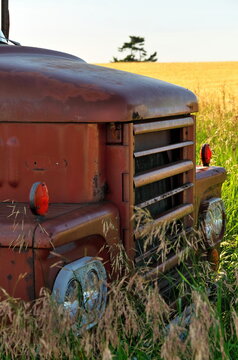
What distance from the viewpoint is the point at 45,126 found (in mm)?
2912

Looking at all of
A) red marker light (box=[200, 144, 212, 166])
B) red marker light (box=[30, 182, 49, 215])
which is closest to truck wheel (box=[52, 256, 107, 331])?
red marker light (box=[30, 182, 49, 215])

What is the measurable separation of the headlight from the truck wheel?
3.97 ft

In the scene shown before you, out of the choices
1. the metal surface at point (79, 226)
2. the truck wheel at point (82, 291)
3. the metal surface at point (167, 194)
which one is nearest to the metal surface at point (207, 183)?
the metal surface at point (167, 194)

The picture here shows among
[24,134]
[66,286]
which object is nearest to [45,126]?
[24,134]

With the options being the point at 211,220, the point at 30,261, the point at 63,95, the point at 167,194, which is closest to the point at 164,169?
the point at 167,194

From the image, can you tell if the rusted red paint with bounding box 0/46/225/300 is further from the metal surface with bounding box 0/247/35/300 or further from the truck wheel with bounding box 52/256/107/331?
the metal surface with bounding box 0/247/35/300

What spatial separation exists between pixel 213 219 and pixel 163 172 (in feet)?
2.32

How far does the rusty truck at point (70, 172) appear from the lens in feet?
8.50

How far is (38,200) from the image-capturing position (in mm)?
2633

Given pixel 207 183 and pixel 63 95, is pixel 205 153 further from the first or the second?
pixel 63 95

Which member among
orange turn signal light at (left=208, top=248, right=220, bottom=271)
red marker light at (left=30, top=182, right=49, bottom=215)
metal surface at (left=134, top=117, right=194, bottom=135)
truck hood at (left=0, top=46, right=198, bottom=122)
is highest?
truck hood at (left=0, top=46, right=198, bottom=122)

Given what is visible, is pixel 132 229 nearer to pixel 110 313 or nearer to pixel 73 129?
pixel 73 129

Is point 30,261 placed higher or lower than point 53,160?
lower

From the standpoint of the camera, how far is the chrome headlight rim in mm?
3963
